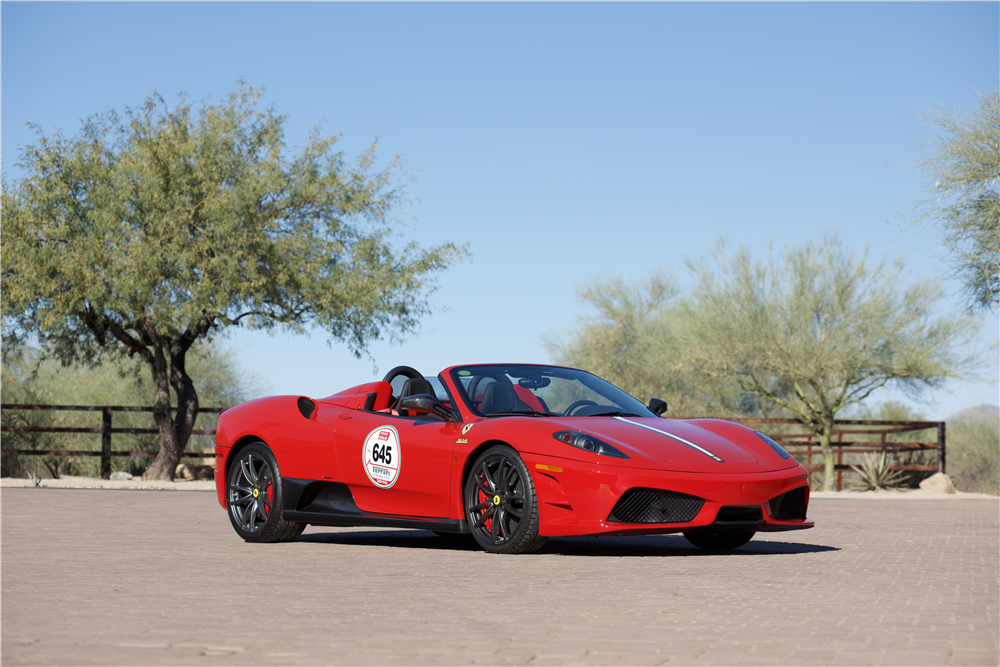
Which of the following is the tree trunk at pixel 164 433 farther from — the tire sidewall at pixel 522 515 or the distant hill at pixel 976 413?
the distant hill at pixel 976 413

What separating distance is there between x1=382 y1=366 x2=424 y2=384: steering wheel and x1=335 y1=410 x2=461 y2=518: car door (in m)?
0.41

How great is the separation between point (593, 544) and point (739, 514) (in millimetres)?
1679

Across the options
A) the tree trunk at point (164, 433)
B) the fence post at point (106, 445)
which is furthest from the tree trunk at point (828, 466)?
the fence post at point (106, 445)

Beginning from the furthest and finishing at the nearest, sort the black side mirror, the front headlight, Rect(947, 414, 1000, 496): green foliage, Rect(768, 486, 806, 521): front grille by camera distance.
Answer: Rect(947, 414, 1000, 496): green foliage
the black side mirror
Rect(768, 486, 806, 521): front grille
the front headlight

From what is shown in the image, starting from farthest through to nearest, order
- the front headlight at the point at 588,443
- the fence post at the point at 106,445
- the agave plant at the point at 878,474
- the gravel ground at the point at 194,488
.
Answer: the fence post at the point at 106,445
the agave plant at the point at 878,474
the gravel ground at the point at 194,488
the front headlight at the point at 588,443

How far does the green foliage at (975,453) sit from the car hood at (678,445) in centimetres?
2819

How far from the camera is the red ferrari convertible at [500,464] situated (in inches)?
301

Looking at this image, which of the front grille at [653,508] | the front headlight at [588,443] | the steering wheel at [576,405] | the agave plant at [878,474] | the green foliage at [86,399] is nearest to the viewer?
the front grille at [653,508]

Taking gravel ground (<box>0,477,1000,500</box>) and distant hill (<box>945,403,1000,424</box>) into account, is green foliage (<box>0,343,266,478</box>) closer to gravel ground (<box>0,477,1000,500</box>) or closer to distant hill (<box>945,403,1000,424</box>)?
gravel ground (<box>0,477,1000,500</box>)

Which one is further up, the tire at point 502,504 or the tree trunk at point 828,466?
the tire at point 502,504

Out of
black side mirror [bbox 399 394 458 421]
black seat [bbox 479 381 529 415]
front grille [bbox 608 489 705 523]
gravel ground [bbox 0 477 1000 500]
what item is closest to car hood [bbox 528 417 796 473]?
front grille [bbox 608 489 705 523]

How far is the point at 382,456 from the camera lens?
8820 millimetres

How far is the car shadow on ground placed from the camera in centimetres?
842

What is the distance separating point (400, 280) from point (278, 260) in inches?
106
